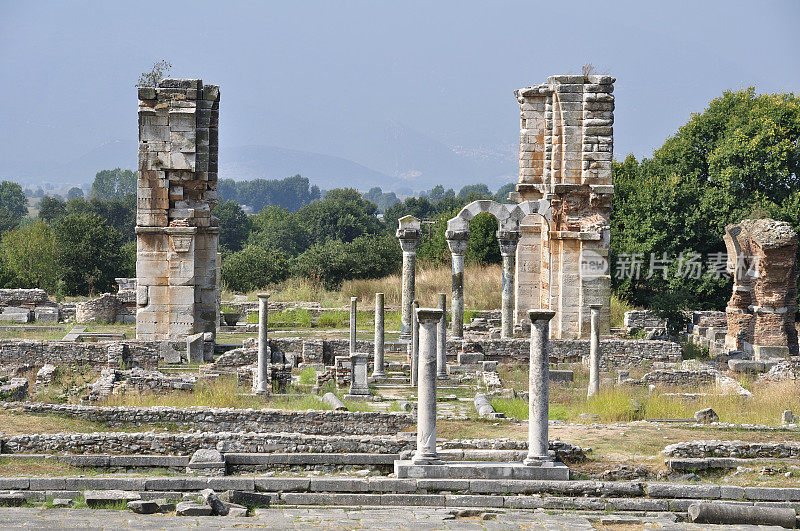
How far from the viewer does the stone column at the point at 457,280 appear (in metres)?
25.9

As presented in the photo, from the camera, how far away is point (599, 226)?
26234mm

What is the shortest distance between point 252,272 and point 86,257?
777 centimetres

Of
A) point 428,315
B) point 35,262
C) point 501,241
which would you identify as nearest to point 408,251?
point 501,241

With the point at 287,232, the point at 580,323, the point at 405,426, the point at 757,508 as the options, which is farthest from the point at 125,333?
the point at 287,232

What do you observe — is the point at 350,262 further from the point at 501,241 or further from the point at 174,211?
the point at 174,211

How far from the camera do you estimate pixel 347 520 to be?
12.0 metres

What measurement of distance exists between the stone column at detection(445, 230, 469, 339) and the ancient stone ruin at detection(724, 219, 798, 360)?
25.6ft

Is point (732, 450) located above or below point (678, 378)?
below

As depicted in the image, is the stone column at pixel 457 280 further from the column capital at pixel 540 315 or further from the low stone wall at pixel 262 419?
the column capital at pixel 540 315


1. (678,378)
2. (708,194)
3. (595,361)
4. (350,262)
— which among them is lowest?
(678,378)

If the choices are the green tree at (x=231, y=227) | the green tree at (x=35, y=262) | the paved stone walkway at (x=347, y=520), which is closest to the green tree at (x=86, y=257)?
the green tree at (x=35, y=262)

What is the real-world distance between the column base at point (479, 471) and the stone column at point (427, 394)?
0.52 feet

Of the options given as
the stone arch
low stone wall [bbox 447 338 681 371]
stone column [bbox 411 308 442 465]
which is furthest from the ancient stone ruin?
stone column [bbox 411 308 442 465]

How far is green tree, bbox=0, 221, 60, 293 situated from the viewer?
43.0m
